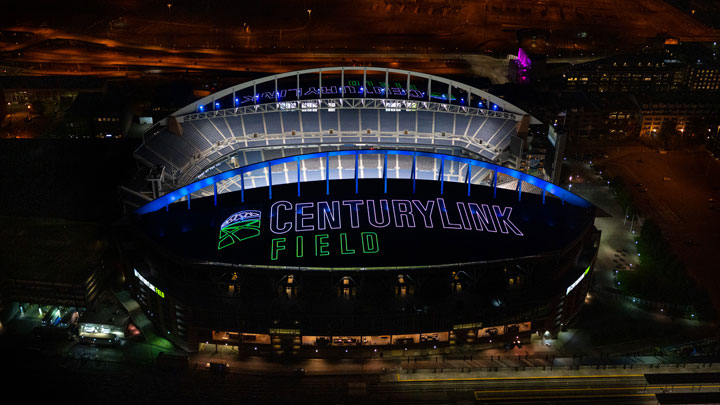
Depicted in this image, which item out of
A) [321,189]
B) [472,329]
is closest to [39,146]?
[321,189]

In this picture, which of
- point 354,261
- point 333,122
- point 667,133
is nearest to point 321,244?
point 354,261

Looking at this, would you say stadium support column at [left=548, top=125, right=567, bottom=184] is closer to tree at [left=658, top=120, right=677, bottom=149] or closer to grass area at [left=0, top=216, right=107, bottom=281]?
tree at [left=658, top=120, right=677, bottom=149]

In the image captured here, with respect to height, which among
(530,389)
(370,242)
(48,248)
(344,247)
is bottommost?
(530,389)

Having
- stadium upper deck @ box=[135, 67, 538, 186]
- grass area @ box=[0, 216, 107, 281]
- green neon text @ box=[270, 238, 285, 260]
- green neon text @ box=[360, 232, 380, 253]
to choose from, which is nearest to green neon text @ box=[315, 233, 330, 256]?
green neon text @ box=[270, 238, 285, 260]

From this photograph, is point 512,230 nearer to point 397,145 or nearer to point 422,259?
point 422,259

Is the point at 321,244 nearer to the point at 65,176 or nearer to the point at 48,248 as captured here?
the point at 48,248
